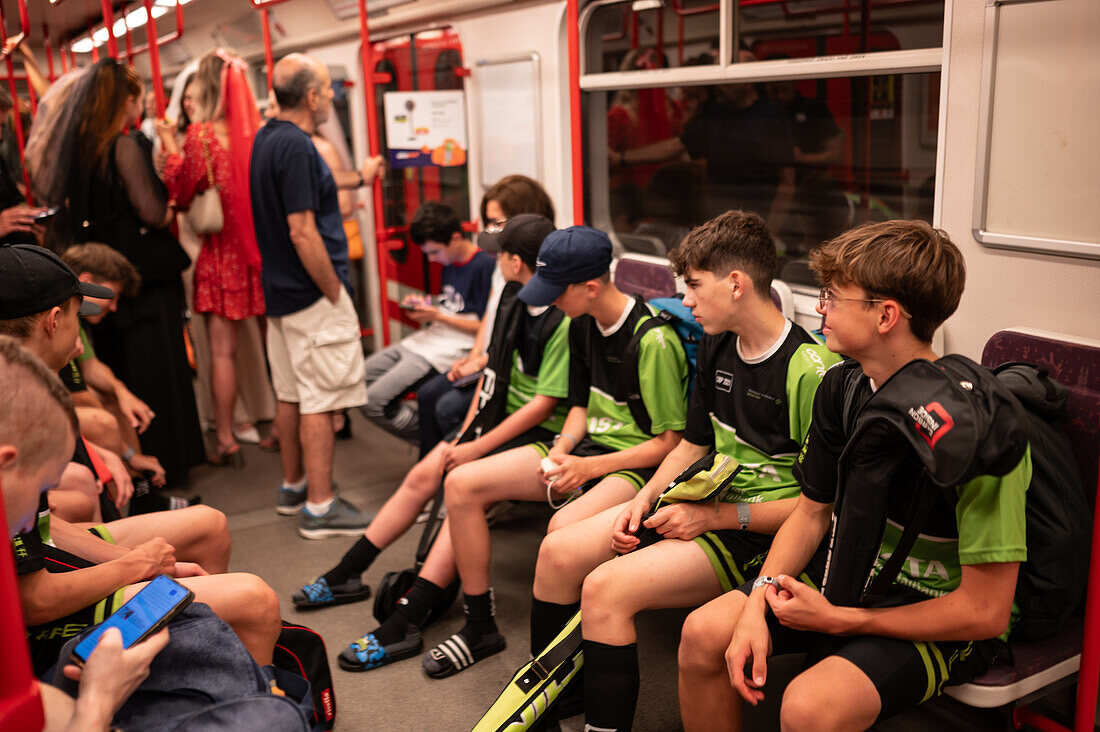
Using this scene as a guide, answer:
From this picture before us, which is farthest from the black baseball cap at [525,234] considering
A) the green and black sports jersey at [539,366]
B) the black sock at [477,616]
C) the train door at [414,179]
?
the train door at [414,179]

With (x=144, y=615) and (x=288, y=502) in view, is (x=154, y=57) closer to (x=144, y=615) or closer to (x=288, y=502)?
(x=288, y=502)

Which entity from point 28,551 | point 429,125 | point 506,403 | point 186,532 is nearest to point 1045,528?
point 506,403

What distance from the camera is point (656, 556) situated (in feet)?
7.77

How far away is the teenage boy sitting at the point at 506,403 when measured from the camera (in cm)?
337

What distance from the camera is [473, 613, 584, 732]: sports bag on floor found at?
2.36m

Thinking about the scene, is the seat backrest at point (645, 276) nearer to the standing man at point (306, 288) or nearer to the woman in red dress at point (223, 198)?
the standing man at point (306, 288)

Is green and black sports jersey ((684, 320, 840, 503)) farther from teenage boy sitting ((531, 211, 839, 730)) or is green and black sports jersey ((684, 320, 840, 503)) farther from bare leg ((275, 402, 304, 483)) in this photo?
bare leg ((275, 402, 304, 483))

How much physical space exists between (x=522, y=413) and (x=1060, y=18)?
2.01 metres

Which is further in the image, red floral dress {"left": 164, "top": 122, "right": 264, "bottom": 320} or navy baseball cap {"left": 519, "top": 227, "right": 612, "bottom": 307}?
red floral dress {"left": 164, "top": 122, "right": 264, "bottom": 320}

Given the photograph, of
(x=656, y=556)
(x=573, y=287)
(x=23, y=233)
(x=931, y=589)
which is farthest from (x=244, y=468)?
(x=931, y=589)

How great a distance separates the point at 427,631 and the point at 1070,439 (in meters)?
2.10

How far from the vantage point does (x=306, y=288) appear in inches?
161

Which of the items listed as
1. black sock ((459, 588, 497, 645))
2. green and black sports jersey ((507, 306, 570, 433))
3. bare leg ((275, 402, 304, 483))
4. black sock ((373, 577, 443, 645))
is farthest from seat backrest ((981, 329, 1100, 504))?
bare leg ((275, 402, 304, 483))

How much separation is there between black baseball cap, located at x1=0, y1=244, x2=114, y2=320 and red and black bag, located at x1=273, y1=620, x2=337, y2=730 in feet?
3.78
